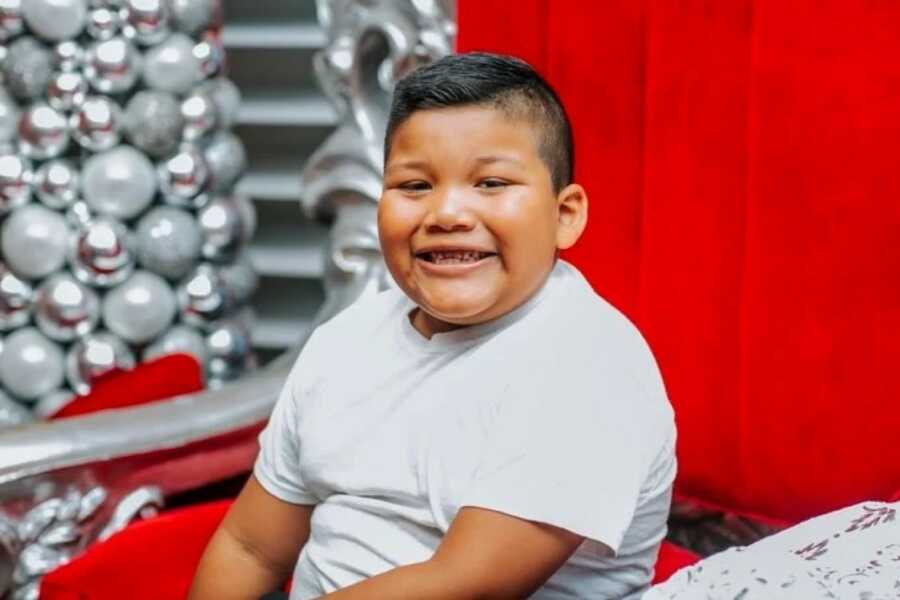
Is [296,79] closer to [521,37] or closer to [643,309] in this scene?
[521,37]

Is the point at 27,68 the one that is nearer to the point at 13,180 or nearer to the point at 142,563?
the point at 13,180

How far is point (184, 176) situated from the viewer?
1950 millimetres

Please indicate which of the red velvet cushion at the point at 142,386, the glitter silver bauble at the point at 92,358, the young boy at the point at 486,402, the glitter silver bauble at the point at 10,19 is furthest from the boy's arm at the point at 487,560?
the glitter silver bauble at the point at 10,19

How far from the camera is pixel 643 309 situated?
1.40m

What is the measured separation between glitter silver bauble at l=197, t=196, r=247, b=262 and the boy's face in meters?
1.05

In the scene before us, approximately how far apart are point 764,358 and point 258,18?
52.8 inches

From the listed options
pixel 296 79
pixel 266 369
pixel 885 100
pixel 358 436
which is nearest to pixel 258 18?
pixel 296 79

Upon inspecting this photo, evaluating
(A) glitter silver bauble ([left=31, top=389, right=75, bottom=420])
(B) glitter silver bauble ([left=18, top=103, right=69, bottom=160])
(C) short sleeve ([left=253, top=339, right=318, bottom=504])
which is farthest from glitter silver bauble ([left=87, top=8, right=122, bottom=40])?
(C) short sleeve ([left=253, top=339, right=318, bottom=504])

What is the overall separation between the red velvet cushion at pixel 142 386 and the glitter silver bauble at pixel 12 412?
0.34 m

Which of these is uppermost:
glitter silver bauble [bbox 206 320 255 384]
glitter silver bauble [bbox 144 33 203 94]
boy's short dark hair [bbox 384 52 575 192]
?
boy's short dark hair [bbox 384 52 575 192]

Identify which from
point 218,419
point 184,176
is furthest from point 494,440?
point 184,176

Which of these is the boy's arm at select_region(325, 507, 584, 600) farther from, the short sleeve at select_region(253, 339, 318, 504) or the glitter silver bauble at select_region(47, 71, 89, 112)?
the glitter silver bauble at select_region(47, 71, 89, 112)

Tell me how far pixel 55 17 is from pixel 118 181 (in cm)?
Answer: 21

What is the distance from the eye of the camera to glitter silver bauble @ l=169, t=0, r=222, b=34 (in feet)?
6.40
